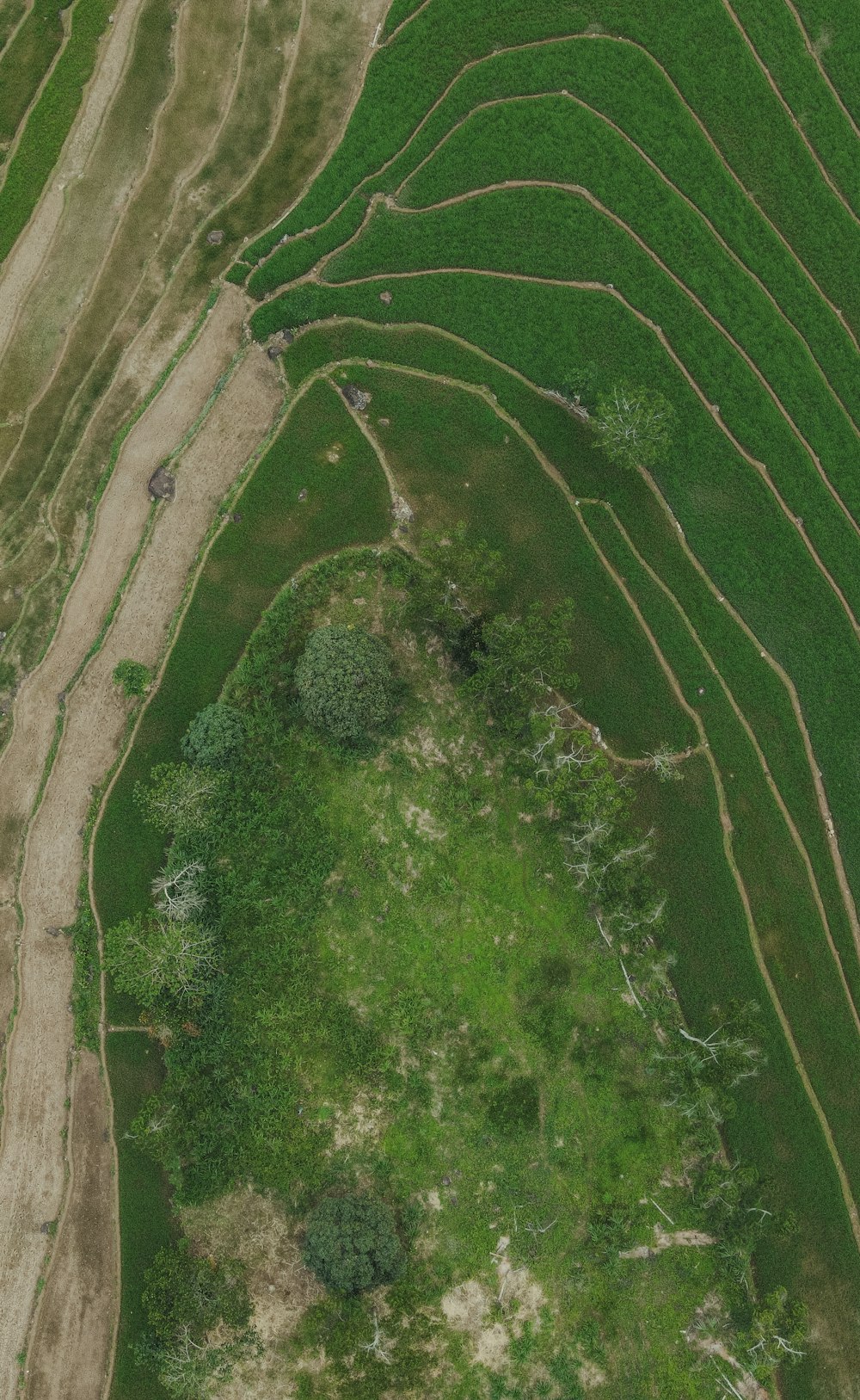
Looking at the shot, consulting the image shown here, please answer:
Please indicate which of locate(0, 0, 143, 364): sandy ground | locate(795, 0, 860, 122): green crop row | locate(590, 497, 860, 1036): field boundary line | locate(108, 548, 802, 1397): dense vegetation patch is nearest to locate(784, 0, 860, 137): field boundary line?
locate(795, 0, 860, 122): green crop row

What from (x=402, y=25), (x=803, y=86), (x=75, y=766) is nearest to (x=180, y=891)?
(x=75, y=766)

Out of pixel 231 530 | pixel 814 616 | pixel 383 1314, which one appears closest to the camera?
pixel 383 1314

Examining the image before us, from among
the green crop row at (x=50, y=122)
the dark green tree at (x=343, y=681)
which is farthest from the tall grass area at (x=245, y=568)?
the green crop row at (x=50, y=122)

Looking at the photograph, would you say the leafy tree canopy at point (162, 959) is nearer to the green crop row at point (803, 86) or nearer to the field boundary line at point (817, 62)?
the green crop row at point (803, 86)

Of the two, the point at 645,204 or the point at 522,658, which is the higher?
the point at 645,204

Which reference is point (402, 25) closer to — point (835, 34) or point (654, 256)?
point (654, 256)

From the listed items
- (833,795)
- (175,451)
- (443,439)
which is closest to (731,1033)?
(833,795)

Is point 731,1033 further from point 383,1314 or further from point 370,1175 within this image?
point 383,1314
